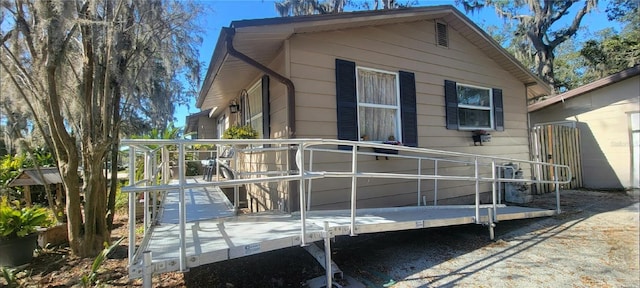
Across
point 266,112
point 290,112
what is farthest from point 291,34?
point 266,112

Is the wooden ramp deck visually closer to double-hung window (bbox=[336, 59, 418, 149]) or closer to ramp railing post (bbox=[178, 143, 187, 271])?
ramp railing post (bbox=[178, 143, 187, 271])

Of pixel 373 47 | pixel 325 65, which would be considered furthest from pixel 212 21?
pixel 373 47

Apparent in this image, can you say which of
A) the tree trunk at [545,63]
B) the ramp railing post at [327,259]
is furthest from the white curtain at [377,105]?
the tree trunk at [545,63]

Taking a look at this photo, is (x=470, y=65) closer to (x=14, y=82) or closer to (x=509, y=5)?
Result: (x=14, y=82)

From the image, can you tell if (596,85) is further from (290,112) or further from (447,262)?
(290,112)

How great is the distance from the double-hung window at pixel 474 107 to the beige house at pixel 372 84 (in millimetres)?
22

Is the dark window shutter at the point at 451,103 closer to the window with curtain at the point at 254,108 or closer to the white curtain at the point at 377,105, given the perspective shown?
the white curtain at the point at 377,105

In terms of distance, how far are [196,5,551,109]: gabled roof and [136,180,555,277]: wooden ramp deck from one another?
213cm

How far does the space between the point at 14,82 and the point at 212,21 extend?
9.62ft

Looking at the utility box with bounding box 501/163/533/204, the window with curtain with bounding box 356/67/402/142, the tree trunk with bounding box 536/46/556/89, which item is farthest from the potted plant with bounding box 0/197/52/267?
the tree trunk with bounding box 536/46/556/89

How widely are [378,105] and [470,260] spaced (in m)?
2.58

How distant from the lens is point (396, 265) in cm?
337

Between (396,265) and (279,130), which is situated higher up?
(279,130)

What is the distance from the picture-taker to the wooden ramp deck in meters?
2.44
